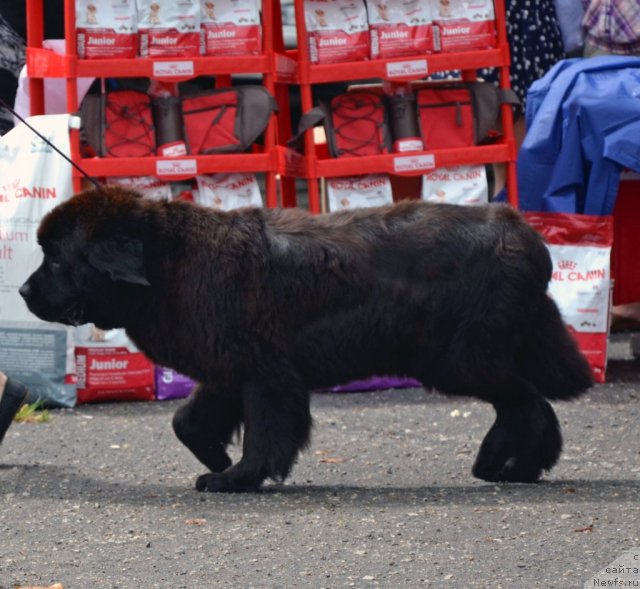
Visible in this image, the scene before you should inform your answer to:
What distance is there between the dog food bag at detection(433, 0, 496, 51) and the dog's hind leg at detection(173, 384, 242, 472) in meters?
2.69

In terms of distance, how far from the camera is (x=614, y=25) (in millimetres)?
7875

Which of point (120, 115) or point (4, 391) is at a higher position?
point (120, 115)

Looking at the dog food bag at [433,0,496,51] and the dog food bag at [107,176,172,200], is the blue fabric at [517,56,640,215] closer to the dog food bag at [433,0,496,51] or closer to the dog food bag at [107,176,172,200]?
the dog food bag at [433,0,496,51]

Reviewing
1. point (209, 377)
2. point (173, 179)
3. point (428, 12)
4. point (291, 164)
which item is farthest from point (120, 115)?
point (209, 377)

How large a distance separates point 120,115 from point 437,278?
243 cm

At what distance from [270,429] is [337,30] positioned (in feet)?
9.01

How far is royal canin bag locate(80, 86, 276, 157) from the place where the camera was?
6910mm

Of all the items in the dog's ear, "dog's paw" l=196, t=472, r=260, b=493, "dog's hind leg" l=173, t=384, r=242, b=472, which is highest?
the dog's ear

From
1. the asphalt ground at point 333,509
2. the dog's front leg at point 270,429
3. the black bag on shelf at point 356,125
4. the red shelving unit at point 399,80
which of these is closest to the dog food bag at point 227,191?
the red shelving unit at point 399,80

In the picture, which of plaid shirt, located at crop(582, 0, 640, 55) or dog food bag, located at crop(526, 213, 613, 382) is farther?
plaid shirt, located at crop(582, 0, 640, 55)

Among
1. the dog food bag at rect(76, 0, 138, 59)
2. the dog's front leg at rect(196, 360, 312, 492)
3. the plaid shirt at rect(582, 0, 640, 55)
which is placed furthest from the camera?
the plaid shirt at rect(582, 0, 640, 55)

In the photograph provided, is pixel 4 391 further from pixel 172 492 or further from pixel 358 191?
pixel 358 191

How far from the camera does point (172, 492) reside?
517 centimetres

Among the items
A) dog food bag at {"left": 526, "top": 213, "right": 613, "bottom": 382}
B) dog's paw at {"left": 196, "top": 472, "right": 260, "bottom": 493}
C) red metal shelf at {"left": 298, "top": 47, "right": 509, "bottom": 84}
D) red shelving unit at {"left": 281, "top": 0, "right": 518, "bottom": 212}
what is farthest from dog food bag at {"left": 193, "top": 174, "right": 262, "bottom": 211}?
dog's paw at {"left": 196, "top": 472, "right": 260, "bottom": 493}
